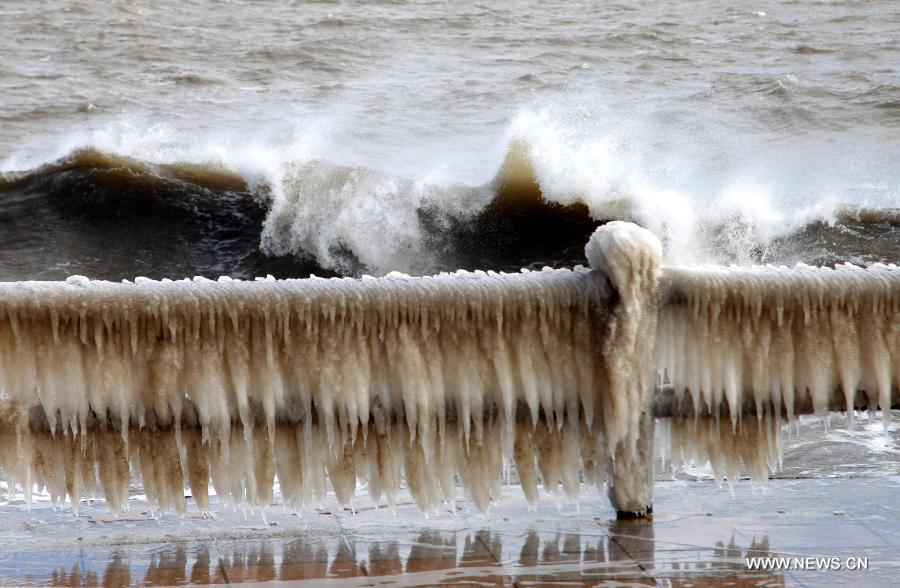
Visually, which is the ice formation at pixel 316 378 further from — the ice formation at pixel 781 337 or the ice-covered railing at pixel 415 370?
the ice formation at pixel 781 337

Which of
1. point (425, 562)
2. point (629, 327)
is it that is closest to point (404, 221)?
point (425, 562)

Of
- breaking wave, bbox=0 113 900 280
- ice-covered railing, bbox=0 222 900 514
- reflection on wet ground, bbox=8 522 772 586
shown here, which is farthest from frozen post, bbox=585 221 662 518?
breaking wave, bbox=0 113 900 280

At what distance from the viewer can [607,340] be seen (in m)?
3.47

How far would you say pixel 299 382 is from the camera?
346 centimetres

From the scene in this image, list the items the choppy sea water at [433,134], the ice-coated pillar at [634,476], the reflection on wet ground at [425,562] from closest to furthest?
the reflection on wet ground at [425,562] < the ice-coated pillar at [634,476] < the choppy sea water at [433,134]

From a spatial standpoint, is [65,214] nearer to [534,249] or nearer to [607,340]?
[534,249]

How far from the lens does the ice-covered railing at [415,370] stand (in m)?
3.37

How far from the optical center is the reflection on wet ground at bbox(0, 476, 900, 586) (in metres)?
3.48

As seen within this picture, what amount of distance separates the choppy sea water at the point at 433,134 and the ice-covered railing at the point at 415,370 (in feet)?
26.3

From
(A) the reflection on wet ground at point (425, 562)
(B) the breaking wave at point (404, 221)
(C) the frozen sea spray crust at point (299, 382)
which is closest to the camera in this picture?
(C) the frozen sea spray crust at point (299, 382)

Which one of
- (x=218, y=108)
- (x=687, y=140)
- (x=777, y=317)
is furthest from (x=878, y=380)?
(x=218, y=108)

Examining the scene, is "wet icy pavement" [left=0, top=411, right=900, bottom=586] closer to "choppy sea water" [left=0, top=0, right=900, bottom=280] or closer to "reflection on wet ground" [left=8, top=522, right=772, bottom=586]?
"reflection on wet ground" [left=8, top=522, right=772, bottom=586]

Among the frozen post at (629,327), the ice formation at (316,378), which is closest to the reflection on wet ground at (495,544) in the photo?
the ice formation at (316,378)

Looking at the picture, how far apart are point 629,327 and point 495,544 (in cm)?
85
